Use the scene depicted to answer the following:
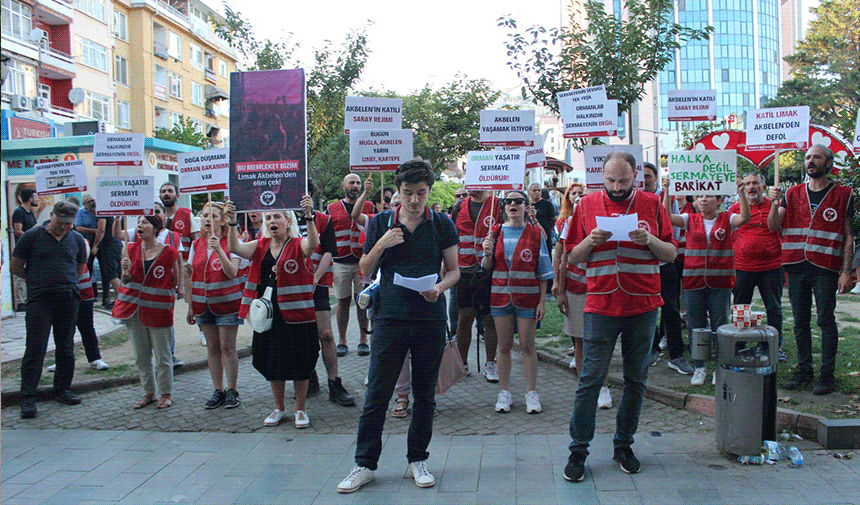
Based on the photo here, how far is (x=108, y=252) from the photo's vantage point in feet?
42.8

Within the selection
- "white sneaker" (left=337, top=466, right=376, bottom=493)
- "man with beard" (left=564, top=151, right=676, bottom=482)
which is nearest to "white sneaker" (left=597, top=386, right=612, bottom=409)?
"man with beard" (left=564, top=151, right=676, bottom=482)

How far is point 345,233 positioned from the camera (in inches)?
352

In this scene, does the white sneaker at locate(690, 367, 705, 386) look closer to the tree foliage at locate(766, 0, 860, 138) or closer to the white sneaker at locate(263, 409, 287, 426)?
the white sneaker at locate(263, 409, 287, 426)

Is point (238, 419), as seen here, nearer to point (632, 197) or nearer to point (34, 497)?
point (34, 497)

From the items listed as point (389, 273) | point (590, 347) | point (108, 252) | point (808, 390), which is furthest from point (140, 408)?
point (108, 252)

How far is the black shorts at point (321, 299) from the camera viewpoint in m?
6.77

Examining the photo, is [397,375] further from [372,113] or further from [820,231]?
[372,113]

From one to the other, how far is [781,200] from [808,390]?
5.77 ft

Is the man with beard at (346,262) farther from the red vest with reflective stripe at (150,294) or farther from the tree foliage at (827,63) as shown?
the tree foliage at (827,63)

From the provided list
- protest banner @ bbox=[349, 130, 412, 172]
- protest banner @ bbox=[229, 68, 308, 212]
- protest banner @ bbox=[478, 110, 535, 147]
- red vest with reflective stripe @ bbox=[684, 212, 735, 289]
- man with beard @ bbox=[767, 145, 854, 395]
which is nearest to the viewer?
protest banner @ bbox=[229, 68, 308, 212]

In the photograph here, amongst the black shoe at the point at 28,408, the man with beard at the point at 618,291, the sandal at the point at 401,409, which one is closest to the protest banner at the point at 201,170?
the black shoe at the point at 28,408

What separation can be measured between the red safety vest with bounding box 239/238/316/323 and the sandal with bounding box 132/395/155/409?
5.13ft

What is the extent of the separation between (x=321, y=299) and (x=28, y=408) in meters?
2.89

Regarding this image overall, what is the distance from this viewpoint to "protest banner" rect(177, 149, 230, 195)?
7602 mm
